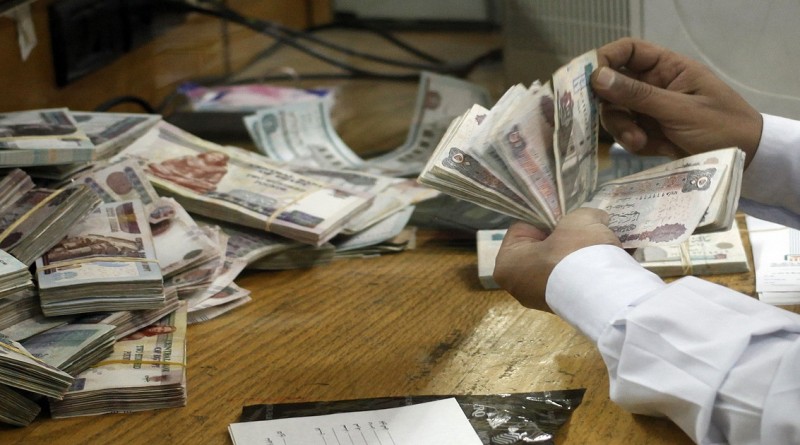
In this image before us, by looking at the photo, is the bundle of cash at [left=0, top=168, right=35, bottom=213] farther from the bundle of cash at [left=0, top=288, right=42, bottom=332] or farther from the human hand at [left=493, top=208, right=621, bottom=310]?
the human hand at [left=493, top=208, right=621, bottom=310]

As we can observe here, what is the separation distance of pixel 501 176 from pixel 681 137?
10.3 inches

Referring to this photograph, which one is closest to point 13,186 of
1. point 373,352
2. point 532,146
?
point 373,352

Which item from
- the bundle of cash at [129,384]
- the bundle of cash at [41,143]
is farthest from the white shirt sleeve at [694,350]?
the bundle of cash at [41,143]

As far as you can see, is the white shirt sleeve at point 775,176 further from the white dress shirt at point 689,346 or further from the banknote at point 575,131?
the white dress shirt at point 689,346

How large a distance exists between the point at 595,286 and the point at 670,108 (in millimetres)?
319

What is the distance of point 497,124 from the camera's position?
0.88 metres

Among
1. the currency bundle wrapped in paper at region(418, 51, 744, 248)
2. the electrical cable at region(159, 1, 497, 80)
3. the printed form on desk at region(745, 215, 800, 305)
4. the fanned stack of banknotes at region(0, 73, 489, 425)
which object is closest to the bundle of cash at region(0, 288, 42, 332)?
the fanned stack of banknotes at region(0, 73, 489, 425)

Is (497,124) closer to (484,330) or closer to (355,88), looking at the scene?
(484,330)

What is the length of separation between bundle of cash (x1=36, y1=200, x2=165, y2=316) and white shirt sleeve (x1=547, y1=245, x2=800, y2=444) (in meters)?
0.40

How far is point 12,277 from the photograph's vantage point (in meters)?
0.85

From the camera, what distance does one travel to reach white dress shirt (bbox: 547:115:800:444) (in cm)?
69

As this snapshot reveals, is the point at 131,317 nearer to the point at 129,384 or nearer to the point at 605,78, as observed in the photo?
the point at 129,384

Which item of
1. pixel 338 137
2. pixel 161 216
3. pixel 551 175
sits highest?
pixel 551 175

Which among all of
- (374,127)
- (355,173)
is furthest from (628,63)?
(374,127)
